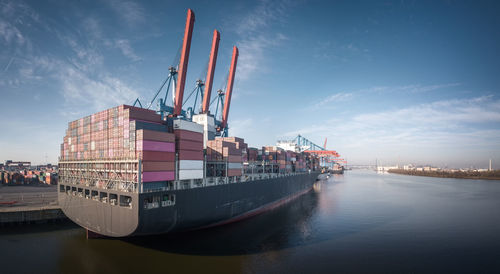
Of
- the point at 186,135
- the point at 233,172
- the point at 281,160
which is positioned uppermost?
the point at 186,135

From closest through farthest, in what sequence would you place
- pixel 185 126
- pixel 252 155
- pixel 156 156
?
pixel 156 156 < pixel 185 126 < pixel 252 155

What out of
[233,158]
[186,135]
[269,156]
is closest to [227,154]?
[233,158]

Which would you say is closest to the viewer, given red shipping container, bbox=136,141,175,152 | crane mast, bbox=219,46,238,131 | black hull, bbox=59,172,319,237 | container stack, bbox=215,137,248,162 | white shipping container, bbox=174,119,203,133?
black hull, bbox=59,172,319,237

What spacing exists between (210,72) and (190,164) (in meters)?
25.6

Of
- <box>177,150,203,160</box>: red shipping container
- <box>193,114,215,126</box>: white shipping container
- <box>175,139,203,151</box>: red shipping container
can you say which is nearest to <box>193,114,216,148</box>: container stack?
<box>193,114,215,126</box>: white shipping container

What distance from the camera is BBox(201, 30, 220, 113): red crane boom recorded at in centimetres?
4416

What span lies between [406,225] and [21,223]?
162 feet

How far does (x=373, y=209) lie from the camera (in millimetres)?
41406

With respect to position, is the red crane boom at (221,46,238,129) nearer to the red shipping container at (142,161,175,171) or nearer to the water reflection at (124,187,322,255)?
the water reflection at (124,187,322,255)

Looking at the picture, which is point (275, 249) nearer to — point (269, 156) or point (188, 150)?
point (188, 150)

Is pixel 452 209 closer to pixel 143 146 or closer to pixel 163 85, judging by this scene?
pixel 143 146

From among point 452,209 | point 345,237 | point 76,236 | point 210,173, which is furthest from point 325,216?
→ point 76,236

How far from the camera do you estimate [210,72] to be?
44.7 metres

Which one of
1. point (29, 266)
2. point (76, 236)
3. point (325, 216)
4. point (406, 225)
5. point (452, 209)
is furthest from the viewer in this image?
point (452, 209)
